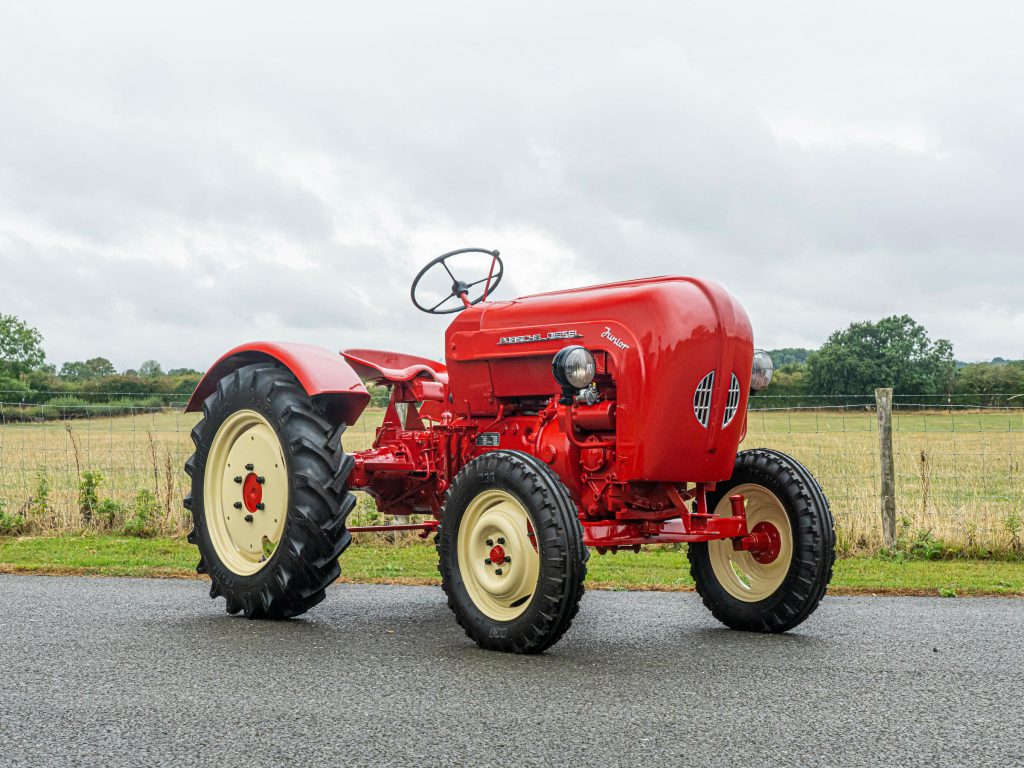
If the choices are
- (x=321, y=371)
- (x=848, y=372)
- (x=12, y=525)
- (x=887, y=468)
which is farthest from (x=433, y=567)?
(x=848, y=372)

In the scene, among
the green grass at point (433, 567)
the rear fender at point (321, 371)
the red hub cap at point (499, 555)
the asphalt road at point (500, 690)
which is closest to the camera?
the asphalt road at point (500, 690)

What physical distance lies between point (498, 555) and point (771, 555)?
5.40 ft

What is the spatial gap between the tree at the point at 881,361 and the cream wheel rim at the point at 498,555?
28.8 metres

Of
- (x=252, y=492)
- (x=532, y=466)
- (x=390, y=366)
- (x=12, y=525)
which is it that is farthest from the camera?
(x=12, y=525)

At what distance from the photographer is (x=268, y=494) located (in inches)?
248

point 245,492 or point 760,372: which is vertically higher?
point 760,372

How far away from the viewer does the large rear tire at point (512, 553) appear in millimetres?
4855

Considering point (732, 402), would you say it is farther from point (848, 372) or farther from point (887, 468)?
point (848, 372)

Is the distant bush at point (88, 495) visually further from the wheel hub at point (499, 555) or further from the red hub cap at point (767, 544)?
the red hub cap at point (767, 544)

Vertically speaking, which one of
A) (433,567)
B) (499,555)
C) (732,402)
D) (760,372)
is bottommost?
(433,567)

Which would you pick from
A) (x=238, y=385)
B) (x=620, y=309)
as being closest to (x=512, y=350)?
(x=620, y=309)

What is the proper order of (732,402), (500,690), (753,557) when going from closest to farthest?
(500,690), (732,402), (753,557)

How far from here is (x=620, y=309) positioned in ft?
18.0

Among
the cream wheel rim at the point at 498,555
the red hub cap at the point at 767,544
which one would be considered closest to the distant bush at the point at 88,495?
the cream wheel rim at the point at 498,555
